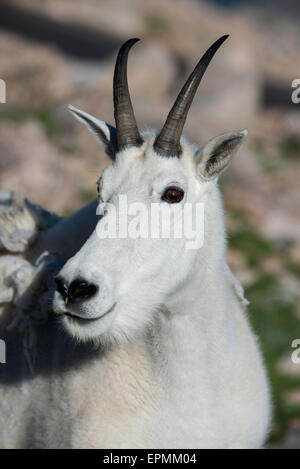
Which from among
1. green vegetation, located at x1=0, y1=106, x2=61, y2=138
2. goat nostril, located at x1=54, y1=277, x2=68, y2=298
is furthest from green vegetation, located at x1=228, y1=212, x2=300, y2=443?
green vegetation, located at x1=0, y1=106, x2=61, y2=138

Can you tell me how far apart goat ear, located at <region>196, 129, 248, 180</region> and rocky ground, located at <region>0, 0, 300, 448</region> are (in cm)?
419

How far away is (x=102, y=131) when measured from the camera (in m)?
4.49

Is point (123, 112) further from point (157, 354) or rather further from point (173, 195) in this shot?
point (157, 354)

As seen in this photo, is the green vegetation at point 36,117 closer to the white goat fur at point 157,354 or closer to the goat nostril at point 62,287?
the white goat fur at point 157,354

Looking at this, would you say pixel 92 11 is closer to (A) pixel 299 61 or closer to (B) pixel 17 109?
(A) pixel 299 61

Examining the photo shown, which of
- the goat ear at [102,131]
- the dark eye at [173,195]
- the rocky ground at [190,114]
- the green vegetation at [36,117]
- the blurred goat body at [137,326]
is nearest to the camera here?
the blurred goat body at [137,326]

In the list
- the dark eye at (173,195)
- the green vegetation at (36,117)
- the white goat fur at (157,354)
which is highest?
the green vegetation at (36,117)

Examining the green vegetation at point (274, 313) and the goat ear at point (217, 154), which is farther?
the green vegetation at point (274, 313)

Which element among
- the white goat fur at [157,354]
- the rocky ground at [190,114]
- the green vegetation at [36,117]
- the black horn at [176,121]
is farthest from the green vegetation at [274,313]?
the green vegetation at [36,117]

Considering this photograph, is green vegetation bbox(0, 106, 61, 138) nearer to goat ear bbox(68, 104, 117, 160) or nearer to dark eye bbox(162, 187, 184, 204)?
goat ear bbox(68, 104, 117, 160)

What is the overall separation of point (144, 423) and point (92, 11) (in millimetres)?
29302

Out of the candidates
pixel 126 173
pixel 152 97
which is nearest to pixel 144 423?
pixel 126 173

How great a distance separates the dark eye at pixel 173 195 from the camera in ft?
13.5
